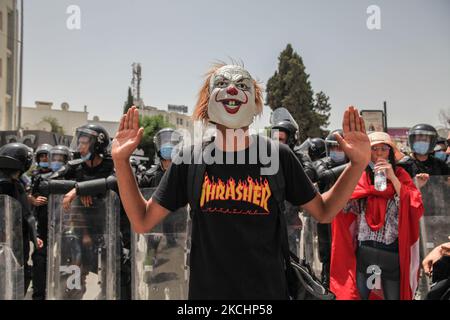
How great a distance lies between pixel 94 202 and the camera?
4.13 metres

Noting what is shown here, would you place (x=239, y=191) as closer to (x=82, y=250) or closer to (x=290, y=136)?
(x=82, y=250)

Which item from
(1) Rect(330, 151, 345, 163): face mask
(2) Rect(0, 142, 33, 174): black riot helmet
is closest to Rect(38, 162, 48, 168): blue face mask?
(2) Rect(0, 142, 33, 174): black riot helmet

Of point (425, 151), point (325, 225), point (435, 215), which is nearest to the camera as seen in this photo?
point (435, 215)

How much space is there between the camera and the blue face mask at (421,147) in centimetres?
505

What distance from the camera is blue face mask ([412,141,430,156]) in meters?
5.05

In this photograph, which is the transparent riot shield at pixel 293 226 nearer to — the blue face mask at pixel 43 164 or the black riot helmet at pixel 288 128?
the black riot helmet at pixel 288 128

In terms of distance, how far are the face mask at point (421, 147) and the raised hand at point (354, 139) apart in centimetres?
356

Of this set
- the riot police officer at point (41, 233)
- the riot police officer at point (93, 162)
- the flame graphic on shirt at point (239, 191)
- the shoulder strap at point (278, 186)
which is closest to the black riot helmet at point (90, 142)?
the riot police officer at point (93, 162)

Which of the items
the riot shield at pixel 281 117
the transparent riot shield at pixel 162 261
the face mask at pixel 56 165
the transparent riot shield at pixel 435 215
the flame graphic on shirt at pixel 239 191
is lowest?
the transparent riot shield at pixel 162 261

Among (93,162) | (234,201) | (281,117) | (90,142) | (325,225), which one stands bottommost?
(325,225)

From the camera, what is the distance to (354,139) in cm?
188

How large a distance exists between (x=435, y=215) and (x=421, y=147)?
1.30m

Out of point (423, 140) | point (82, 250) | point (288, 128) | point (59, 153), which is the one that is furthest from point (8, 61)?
point (423, 140)
